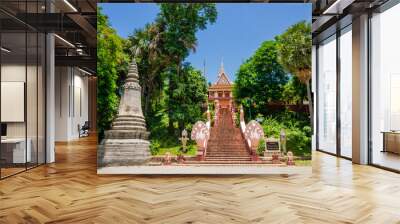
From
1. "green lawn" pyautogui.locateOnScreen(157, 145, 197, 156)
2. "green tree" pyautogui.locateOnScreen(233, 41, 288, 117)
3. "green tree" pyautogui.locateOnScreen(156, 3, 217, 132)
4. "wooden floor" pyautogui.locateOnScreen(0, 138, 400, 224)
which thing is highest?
"green tree" pyautogui.locateOnScreen(156, 3, 217, 132)

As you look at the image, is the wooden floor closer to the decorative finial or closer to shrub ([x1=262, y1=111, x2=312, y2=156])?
shrub ([x1=262, y1=111, x2=312, y2=156])

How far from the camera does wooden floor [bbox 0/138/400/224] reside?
13.4 ft

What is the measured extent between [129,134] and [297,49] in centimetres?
312

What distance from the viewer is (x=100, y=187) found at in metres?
5.74

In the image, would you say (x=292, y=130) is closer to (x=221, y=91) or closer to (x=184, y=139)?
(x=221, y=91)

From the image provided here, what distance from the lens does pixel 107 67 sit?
6.54 m

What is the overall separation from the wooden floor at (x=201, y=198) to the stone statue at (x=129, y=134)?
37 centimetres

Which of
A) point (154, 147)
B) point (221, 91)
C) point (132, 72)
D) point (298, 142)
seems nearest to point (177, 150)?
point (154, 147)

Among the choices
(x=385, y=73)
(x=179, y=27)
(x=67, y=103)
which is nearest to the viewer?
(x=179, y=27)

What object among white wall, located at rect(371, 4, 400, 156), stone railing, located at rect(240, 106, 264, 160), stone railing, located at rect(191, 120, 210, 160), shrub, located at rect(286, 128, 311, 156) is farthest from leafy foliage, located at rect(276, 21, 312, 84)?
white wall, located at rect(371, 4, 400, 156)

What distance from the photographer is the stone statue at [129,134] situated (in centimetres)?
643

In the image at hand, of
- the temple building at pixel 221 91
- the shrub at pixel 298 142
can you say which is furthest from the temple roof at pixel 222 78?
the shrub at pixel 298 142

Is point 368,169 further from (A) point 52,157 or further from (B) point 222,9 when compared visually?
(A) point 52,157

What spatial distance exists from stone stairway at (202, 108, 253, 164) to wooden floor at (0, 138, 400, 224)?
0.35 meters
